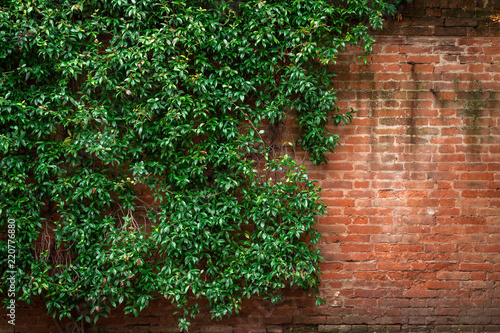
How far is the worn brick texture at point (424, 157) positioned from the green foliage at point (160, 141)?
395 millimetres

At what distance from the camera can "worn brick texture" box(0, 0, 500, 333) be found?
4363mm

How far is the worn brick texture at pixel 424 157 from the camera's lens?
436cm

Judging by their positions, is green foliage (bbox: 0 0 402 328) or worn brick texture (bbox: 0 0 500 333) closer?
green foliage (bbox: 0 0 402 328)

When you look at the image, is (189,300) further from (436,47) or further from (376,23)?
(436,47)

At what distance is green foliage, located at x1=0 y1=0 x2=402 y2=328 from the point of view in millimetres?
3963

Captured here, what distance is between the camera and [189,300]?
4.38 m

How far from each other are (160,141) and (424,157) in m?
2.86

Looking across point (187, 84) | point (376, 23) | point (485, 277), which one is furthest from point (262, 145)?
point (485, 277)

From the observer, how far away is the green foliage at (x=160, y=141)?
13.0 ft

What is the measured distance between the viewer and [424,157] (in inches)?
172

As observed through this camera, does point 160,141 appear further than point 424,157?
No

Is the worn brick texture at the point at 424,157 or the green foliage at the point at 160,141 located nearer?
the green foliage at the point at 160,141

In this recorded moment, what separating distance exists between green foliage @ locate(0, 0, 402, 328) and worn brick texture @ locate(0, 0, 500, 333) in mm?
395

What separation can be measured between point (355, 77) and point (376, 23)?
0.59m
